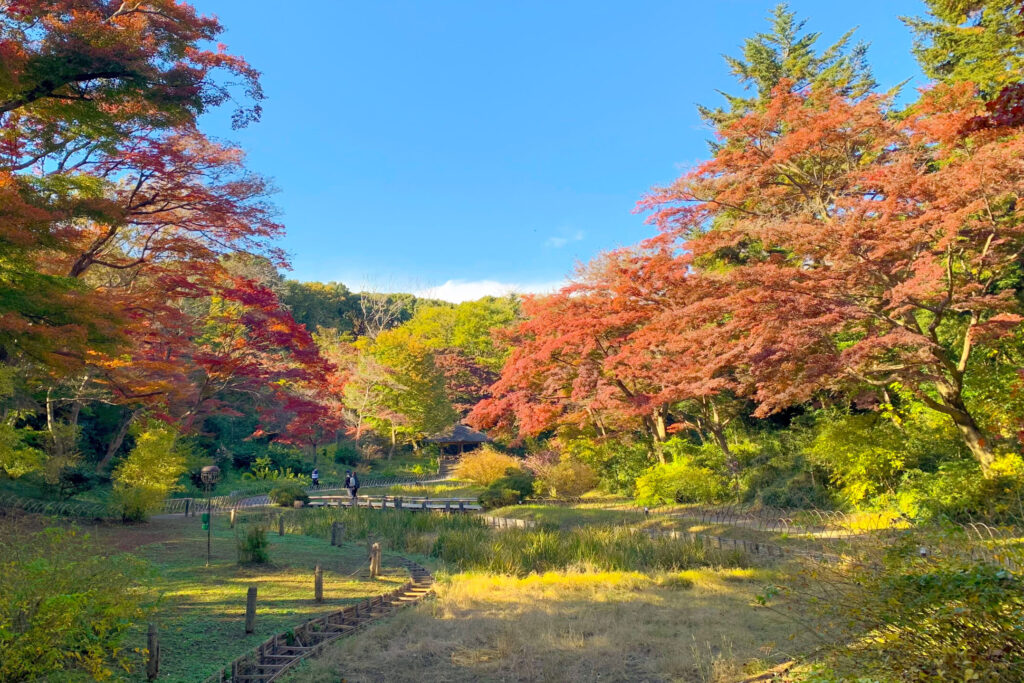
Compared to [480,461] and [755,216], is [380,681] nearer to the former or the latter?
[755,216]

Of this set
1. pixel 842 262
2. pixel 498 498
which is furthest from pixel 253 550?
pixel 842 262

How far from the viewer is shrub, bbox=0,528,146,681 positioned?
4.71 m

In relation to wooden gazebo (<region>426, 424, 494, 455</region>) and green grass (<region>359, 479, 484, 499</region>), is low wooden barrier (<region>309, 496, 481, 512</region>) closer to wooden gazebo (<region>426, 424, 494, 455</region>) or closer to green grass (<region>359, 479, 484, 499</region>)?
green grass (<region>359, 479, 484, 499</region>)

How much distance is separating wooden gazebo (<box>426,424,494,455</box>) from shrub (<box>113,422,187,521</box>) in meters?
20.6

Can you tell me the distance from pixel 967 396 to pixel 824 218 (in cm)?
517

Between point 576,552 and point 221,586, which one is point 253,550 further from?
point 576,552

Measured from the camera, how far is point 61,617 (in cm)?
487

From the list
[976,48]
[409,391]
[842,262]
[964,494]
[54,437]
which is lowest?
[964,494]

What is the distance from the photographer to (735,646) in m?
6.48

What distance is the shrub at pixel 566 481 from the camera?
21656 mm

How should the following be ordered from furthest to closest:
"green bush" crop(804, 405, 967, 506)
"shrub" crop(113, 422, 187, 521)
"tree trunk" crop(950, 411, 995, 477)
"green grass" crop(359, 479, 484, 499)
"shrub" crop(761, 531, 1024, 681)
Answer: "green grass" crop(359, 479, 484, 499), "shrub" crop(113, 422, 187, 521), "green bush" crop(804, 405, 967, 506), "tree trunk" crop(950, 411, 995, 477), "shrub" crop(761, 531, 1024, 681)

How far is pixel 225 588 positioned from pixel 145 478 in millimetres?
9185

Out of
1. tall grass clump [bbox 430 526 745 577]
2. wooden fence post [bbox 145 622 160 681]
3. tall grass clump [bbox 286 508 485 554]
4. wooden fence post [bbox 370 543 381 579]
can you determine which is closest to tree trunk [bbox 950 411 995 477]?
tall grass clump [bbox 430 526 745 577]

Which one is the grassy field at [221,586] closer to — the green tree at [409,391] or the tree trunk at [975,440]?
the tree trunk at [975,440]
